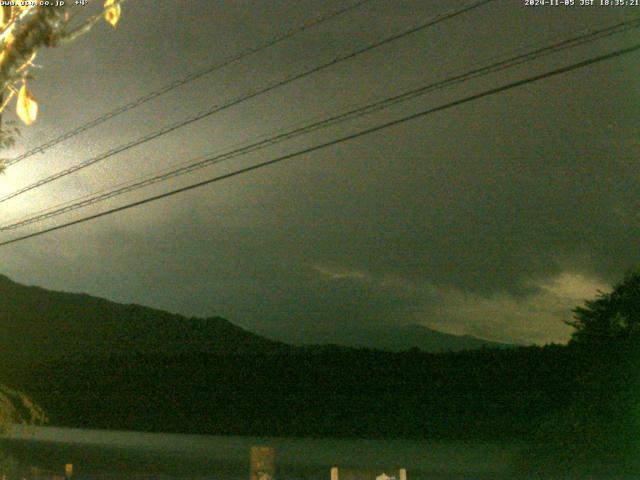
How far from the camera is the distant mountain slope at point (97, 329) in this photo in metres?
83.5

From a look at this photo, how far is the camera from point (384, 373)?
236 feet

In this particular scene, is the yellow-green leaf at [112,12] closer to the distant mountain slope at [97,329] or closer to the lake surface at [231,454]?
the lake surface at [231,454]

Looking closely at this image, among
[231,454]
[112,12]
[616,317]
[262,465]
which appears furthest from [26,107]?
[231,454]

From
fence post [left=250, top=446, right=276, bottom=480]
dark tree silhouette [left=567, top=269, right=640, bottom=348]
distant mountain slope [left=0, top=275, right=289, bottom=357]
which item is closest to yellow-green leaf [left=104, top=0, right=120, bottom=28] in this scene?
fence post [left=250, top=446, right=276, bottom=480]

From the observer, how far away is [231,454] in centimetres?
5816

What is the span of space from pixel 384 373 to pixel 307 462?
68.4 feet

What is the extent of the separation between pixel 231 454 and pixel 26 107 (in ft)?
177

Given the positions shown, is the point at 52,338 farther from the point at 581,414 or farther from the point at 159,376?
the point at 581,414

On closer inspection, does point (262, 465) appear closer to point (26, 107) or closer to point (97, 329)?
point (26, 107)

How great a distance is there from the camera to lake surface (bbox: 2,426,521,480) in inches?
1577

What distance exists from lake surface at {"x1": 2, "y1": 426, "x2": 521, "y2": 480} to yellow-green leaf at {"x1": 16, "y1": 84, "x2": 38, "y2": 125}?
29320 millimetres

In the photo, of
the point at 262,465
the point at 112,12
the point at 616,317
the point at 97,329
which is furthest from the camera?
the point at 97,329

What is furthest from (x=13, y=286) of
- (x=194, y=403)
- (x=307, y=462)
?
(x=307, y=462)

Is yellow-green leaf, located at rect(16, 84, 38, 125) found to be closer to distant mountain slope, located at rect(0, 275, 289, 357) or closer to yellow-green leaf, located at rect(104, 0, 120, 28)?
yellow-green leaf, located at rect(104, 0, 120, 28)
